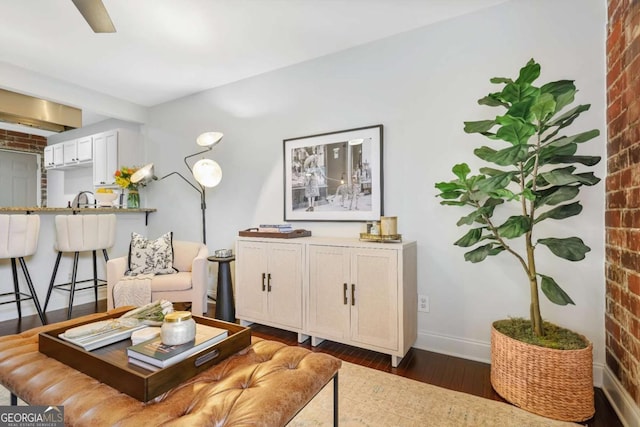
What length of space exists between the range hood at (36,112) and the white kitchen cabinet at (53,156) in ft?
3.89

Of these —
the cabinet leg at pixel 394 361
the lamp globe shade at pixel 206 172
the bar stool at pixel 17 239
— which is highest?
the lamp globe shade at pixel 206 172

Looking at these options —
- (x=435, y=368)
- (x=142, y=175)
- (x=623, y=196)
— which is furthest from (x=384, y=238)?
(x=142, y=175)

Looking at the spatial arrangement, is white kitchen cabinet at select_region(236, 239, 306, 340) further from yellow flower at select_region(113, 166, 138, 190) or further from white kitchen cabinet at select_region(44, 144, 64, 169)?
white kitchen cabinet at select_region(44, 144, 64, 169)

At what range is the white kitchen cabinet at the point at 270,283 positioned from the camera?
2.50 metres

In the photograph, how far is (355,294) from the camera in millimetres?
2227

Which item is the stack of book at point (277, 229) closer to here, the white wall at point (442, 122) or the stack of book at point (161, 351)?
the white wall at point (442, 122)

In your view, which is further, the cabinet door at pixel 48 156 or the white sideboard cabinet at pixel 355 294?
the cabinet door at pixel 48 156

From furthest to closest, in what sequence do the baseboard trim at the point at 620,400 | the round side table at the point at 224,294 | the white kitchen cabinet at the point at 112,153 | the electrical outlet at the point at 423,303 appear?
the white kitchen cabinet at the point at 112,153 < the round side table at the point at 224,294 < the electrical outlet at the point at 423,303 < the baseboard trim at the point at 620,400

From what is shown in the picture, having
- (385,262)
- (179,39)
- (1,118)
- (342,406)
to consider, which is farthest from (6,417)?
(1,118)

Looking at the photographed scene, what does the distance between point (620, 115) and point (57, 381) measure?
110 inches

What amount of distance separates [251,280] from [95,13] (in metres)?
2.08

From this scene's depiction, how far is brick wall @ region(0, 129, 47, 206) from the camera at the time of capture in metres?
5.03

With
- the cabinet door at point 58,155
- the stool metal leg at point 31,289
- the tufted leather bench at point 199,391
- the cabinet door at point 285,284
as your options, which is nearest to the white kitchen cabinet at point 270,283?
the cabinet door at point 285,284

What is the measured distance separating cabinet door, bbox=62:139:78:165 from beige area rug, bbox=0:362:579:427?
159 inches
